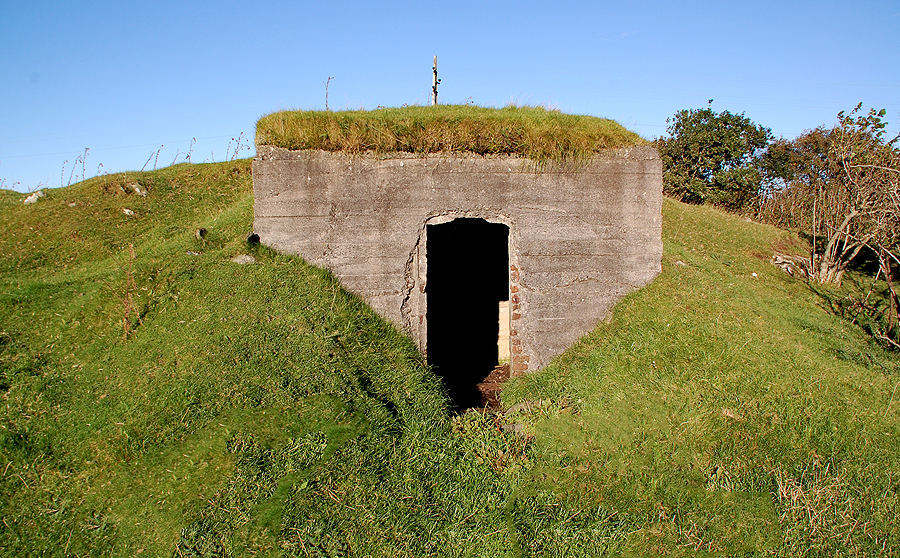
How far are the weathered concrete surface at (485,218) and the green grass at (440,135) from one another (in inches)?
5.1

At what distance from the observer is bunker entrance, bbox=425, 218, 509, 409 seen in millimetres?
9930

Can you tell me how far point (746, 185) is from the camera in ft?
69.9

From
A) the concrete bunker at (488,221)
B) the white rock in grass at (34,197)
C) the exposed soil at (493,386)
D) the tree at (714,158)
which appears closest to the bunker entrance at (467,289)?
the exposed soil at (493,386)

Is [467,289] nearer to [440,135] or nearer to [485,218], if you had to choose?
[485,218]

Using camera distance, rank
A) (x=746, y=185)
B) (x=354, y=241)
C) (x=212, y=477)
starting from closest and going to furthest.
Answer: (x=212, y=477) → (x=354, y=241) → (x=746, y=185)

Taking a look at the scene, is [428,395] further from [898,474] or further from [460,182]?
[898,474]

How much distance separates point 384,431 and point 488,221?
9.51 ft

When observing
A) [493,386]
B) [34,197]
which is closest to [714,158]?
[493,386]

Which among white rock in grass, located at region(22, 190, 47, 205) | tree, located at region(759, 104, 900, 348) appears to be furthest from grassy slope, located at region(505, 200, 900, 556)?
white rock in grass, located at region(22, 190, 47, 205)

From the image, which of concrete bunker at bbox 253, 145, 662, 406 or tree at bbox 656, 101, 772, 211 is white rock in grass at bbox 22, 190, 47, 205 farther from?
tree at bbox 656, 101, 772, 211

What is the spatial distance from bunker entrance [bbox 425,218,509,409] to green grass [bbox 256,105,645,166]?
337 cm

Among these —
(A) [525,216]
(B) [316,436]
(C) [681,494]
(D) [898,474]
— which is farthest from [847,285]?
(B) [316,436]

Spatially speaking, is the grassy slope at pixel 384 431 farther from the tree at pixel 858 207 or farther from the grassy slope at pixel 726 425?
the tree at pixel 858 207

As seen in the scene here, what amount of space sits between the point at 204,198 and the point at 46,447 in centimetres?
687
